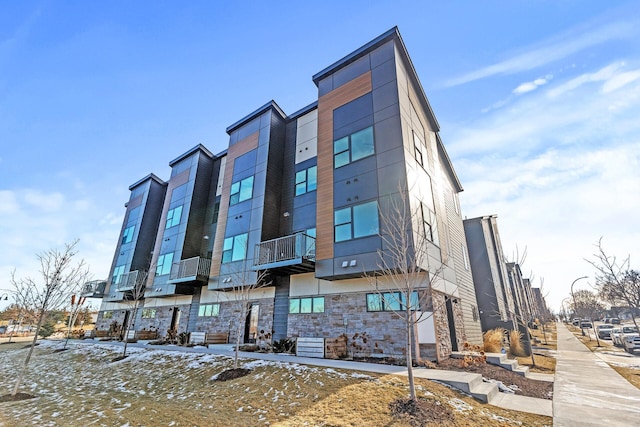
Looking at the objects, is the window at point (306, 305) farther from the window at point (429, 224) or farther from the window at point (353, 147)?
the window at point (353, 147)

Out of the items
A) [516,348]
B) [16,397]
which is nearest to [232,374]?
[16,397]

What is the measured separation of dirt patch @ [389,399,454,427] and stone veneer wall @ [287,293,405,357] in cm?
475

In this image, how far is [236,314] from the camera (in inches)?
667

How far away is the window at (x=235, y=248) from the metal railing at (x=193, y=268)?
2251 mm

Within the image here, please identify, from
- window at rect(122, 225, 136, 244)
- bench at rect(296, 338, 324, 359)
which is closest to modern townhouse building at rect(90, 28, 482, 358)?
bench at rect(296, 338, 324, 359)

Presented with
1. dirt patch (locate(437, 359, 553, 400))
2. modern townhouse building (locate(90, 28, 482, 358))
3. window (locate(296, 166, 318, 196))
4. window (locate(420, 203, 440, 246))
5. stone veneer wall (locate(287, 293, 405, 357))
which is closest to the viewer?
dirt patch (locate(437, 359, 553, 400))

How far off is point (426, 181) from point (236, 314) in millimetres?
13320

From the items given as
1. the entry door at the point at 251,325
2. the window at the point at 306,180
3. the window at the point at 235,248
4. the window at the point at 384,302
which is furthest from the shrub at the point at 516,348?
the window at the point at 235,248

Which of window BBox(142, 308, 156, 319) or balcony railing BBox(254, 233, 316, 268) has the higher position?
balcony railing BBox(254, 233, 316, 268)

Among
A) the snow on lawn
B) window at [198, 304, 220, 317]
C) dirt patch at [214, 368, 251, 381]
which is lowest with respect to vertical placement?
the snow on lawn

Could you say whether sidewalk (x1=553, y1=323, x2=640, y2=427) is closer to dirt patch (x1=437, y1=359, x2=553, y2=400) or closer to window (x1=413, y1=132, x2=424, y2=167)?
dirt patch (x1=437, y1=359, x2=553, y2=400)

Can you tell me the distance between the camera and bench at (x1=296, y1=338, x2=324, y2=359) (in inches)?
460

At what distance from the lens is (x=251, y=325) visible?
17094mm

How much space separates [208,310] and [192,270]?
2.86 m
